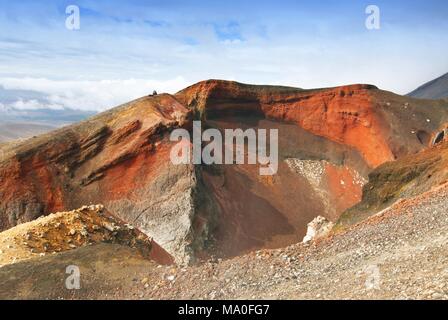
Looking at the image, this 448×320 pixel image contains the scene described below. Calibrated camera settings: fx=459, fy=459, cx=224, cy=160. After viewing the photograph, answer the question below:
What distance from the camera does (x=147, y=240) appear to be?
16625 mm

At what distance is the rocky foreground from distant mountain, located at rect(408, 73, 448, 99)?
11025 centimetres

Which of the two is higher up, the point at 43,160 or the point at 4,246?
the point at 43,160

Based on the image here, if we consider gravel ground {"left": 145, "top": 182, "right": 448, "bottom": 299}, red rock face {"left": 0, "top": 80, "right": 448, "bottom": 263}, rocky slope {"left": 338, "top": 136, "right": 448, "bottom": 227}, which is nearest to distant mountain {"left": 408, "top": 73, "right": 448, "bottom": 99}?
red rock face {"left": 0, "top": 80, "right": 448, "bottom": 263}

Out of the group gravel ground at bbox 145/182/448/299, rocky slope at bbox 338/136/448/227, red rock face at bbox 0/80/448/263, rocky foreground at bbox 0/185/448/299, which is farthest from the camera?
red rock face at bbox 0/80/448/263

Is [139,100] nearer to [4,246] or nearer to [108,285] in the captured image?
[4,246]

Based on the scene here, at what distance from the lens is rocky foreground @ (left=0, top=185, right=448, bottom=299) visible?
297 inches

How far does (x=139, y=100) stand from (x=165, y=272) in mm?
14976

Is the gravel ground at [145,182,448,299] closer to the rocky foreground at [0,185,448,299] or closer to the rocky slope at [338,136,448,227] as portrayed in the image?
the rocky foreground at [0,185,448,299]

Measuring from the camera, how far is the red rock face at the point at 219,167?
1981 cm

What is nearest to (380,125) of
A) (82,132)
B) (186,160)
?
(186,160)

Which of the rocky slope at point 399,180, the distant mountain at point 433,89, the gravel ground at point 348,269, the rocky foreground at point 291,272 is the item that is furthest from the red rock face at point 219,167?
the distant mountain at point 433,89

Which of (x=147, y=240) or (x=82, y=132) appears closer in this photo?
(x=147, y=240)

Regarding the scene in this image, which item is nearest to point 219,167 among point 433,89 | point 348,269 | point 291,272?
point 291,272

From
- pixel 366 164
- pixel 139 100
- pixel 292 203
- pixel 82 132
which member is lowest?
pixel 292 203
